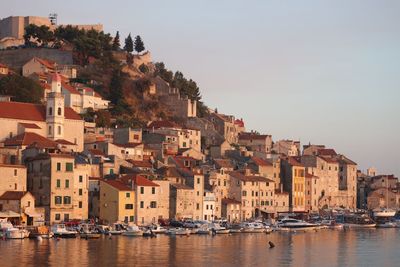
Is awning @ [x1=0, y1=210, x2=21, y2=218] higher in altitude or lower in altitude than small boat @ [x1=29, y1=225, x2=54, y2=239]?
higher

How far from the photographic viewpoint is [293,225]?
309 ft

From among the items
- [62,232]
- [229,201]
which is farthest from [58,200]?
[229,201]

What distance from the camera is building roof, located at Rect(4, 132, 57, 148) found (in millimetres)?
82062

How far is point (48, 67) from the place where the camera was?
117188 millimetres

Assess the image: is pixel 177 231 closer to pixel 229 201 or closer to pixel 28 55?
pixel 229 201

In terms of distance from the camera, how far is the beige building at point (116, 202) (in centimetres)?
7962

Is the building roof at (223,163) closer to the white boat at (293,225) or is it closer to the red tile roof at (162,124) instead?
the white boat at (293,225)

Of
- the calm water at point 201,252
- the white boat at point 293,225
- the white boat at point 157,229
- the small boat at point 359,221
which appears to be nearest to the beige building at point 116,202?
the white boat at point 157,229

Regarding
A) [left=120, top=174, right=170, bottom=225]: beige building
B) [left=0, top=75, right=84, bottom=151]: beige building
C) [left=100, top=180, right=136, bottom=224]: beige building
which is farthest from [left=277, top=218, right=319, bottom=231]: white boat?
[left=0, top=75, right=84, bottom=151]: beige building

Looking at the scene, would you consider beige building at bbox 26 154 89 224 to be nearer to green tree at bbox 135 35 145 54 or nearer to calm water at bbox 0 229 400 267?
calm water at bbox 0 229 400 267

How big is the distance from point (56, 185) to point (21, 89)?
91.3 ft

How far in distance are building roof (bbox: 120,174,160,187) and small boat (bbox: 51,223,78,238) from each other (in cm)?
1116

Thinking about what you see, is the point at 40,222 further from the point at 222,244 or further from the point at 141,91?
the point at 141,91

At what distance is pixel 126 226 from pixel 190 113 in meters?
48.7
